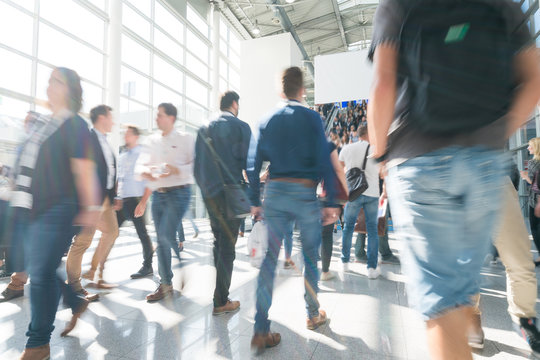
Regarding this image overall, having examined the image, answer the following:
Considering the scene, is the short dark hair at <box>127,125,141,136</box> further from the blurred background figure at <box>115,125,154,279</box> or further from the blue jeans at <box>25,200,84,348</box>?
the blue jeans at <box>25,200,84,348</box>

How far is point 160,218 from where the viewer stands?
2.74m

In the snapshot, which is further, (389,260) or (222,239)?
(389,260)

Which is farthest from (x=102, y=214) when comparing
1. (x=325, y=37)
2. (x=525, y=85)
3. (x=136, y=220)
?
(x=325, y=37)

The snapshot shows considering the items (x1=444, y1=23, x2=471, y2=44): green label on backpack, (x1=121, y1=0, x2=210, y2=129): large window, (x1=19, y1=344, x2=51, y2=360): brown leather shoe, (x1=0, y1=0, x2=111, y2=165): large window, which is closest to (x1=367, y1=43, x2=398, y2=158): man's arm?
(x1=444, y1=23, x2=471, y2=44): green label on backpack

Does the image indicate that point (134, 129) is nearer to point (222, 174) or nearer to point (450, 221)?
point (222, 174)

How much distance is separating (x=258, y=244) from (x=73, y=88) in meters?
1.44

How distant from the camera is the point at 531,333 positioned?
74.0 inches

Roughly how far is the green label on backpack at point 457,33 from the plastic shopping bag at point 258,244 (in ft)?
4.63

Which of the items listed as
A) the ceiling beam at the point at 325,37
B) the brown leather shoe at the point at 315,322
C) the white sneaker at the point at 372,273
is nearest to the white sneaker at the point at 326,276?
the white sneaker at the point at 372,273

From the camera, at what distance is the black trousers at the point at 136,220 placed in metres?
3.36

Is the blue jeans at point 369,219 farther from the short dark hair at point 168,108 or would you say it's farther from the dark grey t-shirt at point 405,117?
the dark grey t-shirt at point 405,117

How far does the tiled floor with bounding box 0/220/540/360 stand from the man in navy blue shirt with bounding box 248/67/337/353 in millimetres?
306

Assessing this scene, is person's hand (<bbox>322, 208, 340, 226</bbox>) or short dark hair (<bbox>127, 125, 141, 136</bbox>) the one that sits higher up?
short dark hair (<bbox>127, 125, 141, 136</bbox>)

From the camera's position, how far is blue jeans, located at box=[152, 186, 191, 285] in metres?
2.71
